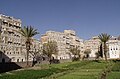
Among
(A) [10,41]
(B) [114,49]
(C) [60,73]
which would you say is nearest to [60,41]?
(B) [114,49]

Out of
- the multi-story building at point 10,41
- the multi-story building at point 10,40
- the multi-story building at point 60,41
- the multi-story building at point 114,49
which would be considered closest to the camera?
the multi-story building at point 10,41

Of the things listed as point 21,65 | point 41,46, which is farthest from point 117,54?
point 21,65

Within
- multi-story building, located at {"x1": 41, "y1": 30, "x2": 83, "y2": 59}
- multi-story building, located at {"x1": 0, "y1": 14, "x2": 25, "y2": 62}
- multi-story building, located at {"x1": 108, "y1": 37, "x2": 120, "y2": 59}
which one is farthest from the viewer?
multi-story building, located at {"x1": 108, "y1": 37, "x2": 120, "y2": 59}

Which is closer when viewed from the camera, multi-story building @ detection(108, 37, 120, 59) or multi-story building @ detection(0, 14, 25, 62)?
multi-story building @ detection(0, 14, 25, 62)

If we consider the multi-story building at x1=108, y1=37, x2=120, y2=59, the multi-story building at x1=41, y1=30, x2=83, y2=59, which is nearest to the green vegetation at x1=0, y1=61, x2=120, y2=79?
the multi-story building at x1=41, y1=30, x2=83, y2=59

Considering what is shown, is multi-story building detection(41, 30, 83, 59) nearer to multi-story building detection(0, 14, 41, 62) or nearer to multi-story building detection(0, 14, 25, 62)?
multi-story building detection(0, 14, 41, 62)

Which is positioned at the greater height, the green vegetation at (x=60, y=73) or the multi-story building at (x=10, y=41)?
the multi-story building at (x=10, y=41)

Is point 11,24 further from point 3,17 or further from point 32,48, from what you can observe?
point 32,48

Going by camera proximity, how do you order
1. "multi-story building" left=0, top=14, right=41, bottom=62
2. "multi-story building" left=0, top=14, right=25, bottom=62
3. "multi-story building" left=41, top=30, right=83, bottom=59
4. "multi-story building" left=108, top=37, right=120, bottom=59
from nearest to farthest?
"multi-story building" left=0, top=14, right=41, bottom=62
"multi-story building" left=0, top=14, right=25, bottom=62
"multi-story building" left=41, top=30, right=83, bottom=59
"multi-story building" left=108, top=37, right=120, bottom=59

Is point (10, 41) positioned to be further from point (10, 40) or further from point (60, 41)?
point (60, 41)

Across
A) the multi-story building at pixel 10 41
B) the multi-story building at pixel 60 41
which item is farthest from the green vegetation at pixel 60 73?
the multi-story building at pixel 60 41

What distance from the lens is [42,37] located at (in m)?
176

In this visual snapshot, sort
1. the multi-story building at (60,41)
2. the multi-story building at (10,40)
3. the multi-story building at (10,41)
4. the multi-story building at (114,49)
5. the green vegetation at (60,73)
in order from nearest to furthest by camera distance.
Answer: the green vegetation at (60,73)
the multi-story building at (10,41)
the multi-story building at (10,40)
the multi-story building at (60,41)
the multi-story building at (114,49)

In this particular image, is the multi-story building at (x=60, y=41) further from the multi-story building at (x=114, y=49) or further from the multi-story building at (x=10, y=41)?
the multi-story building at (x=10, y=41)
